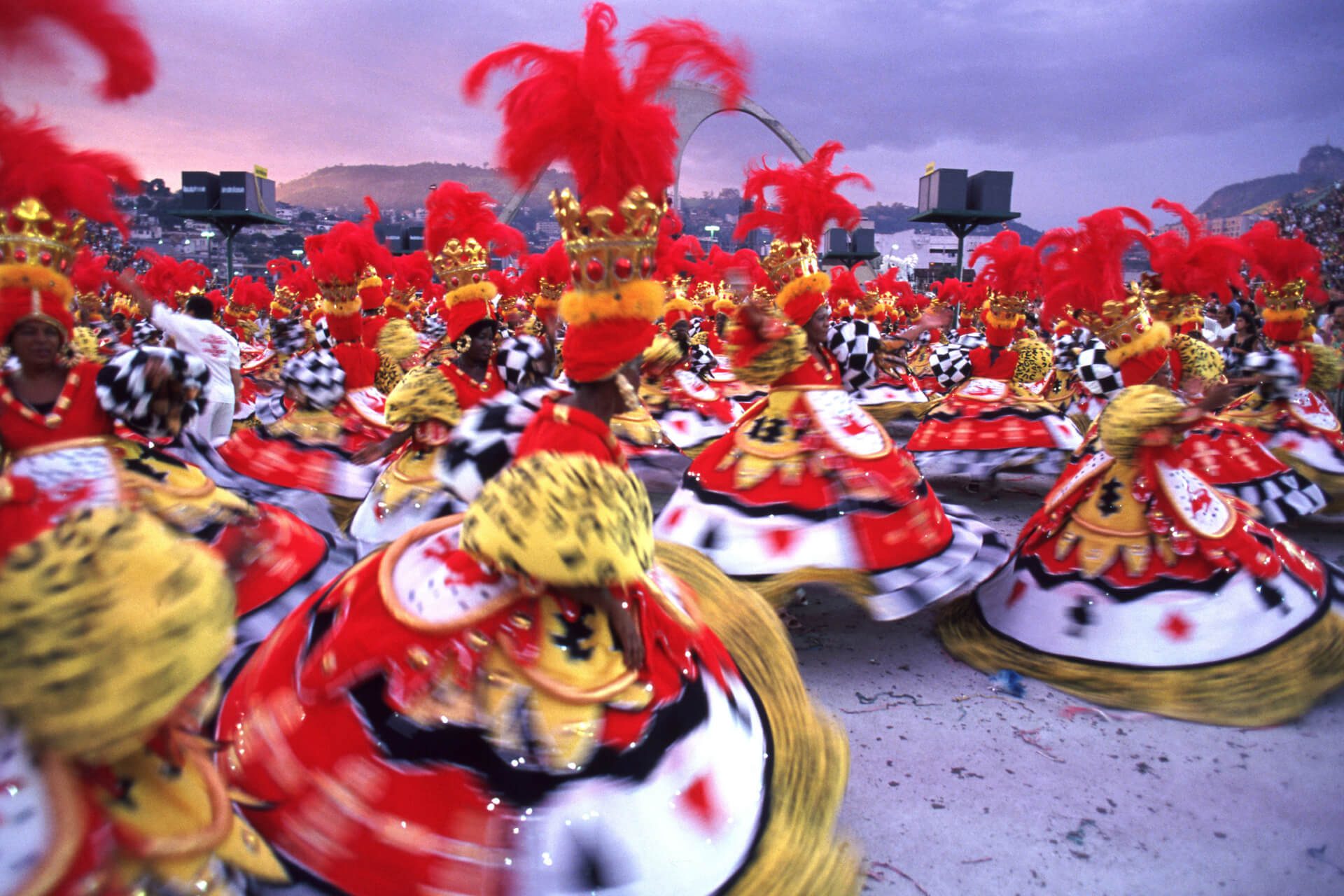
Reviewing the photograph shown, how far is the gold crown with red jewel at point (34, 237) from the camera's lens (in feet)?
9.50

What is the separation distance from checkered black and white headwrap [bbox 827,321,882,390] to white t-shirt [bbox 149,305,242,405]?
4.38m

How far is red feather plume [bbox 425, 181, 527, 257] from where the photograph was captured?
4816 millimetres

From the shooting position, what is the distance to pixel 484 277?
4.89 m

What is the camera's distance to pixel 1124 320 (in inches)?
143

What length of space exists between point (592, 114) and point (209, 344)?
202 inches

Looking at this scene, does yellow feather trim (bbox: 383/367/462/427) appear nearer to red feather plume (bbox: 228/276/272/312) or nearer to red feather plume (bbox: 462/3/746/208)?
red feather plume (bbox: 462/3/746/208)

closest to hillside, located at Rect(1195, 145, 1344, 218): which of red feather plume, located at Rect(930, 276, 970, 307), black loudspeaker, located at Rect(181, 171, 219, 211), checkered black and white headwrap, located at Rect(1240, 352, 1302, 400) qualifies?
red feather plume, located at Rect(930, 276, 970, 307)

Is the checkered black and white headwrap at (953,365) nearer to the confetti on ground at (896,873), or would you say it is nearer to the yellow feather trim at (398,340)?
the yellow feather trim at (398,340)

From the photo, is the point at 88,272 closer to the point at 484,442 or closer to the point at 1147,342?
the point at 484,442

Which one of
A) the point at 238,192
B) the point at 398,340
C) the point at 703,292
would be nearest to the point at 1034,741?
the point at 398,340

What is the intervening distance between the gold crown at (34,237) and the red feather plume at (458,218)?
6.53 ft

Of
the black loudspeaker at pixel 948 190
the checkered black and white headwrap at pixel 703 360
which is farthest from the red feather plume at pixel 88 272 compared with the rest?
the black loudspeaker at pixel 948 190

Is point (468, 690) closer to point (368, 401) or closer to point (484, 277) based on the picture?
point (484, 277)

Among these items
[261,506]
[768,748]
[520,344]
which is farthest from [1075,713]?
[261,506]
